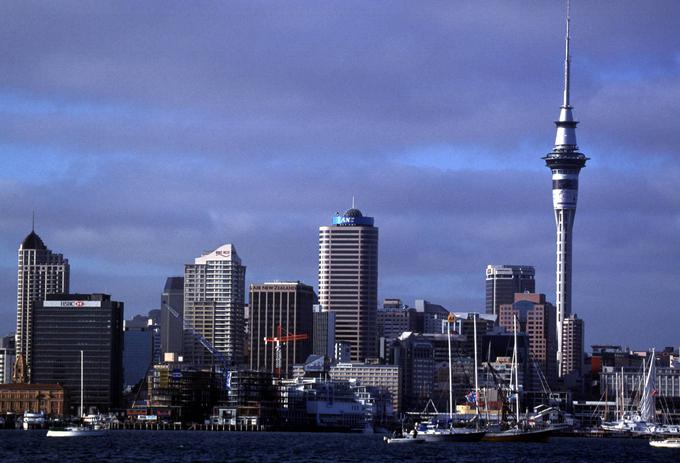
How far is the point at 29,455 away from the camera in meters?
177

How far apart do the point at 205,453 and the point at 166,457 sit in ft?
46.4

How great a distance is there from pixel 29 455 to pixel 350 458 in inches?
1344

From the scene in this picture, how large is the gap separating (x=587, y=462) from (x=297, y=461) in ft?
109

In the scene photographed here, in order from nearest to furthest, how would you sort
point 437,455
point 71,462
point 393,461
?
1. point 71,462
2. point 393,461
3. point 437,455

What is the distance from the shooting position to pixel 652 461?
190 metres

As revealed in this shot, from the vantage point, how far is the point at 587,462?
182 meters

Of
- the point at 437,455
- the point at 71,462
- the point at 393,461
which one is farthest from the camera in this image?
the point at 437,455

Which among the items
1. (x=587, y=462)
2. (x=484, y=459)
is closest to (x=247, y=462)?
(x=484, y=459)

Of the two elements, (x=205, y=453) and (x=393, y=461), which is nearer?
(x=393, y=461)

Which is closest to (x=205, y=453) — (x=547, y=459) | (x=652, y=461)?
(x=547, y=459)

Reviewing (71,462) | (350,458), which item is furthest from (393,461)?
(71,462)

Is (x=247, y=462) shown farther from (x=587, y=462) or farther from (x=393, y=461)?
(x=587, y=462)

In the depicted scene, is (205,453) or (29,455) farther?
(205,453)

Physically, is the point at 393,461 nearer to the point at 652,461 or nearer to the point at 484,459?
the point at 484,459
